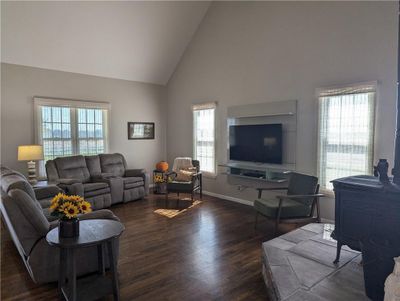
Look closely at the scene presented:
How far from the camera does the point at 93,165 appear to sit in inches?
232

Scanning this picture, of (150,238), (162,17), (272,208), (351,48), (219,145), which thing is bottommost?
(150,238)

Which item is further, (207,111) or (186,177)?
(207,111)

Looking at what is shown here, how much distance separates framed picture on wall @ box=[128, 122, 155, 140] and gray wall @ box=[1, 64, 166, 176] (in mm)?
109

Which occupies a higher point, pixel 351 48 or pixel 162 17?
pixel 162 17

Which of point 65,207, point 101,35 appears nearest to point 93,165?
point 101,35

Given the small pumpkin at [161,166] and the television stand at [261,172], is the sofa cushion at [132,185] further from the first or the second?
the television stand at [261,172]

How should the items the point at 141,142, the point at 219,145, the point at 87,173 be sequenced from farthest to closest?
the point at 141,142 → the point at 219,145 → the point at 87,173

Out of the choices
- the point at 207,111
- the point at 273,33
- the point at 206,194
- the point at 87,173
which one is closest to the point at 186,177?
the point at 206,194

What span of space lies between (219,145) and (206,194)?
4.00 feet

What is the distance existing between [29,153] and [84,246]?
3.38 meters

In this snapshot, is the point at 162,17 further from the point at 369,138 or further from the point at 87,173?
the point at 369,138

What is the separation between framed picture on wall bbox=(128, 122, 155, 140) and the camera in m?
6.98

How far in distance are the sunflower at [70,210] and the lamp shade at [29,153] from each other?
307 cm

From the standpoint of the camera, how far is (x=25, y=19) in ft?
15.3
